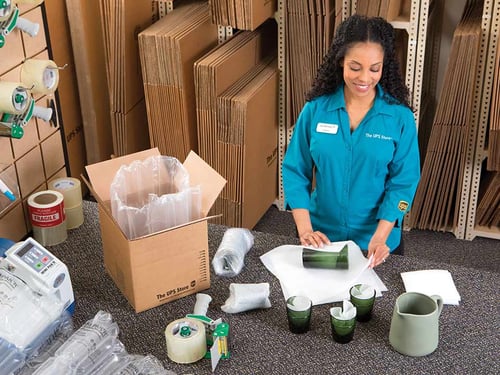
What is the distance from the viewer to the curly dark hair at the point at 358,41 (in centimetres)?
173

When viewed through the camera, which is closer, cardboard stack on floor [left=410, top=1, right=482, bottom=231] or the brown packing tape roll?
the brown packing tape roll

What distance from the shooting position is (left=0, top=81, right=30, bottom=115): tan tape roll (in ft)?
5.27

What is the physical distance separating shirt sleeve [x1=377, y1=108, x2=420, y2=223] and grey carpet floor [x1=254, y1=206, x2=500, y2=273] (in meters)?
1.18

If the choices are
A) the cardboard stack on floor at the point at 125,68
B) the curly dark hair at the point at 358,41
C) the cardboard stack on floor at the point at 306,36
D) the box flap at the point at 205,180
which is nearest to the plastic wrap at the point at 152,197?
the box flap at the point at 205,180

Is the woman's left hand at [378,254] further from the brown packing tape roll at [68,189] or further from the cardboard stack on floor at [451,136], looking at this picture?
the cardboard stack on floor at [451,136]

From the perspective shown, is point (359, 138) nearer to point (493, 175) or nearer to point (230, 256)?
point (230, 256)

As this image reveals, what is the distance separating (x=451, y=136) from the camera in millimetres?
3039

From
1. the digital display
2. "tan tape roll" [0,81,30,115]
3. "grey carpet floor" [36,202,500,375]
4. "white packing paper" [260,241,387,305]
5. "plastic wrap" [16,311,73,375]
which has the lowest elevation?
"grey carpet floor" [36,202,500,375]

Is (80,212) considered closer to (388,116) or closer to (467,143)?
(388,116)

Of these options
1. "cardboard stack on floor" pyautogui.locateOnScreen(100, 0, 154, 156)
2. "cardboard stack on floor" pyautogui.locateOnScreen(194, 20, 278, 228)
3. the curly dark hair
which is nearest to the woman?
the curly dark hair

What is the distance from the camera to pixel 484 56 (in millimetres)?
2861

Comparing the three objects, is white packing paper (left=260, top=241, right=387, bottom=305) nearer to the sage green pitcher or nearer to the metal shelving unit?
the sage green pitcher

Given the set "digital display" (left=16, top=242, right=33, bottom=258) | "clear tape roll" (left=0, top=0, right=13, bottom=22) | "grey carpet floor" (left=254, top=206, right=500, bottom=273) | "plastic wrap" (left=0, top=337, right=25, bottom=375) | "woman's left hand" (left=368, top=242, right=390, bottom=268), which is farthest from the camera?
"grey carpet floor" (left=254, top=206, right=500, bottom=273)

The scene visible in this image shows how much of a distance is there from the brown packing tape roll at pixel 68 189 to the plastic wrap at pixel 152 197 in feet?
0.95
